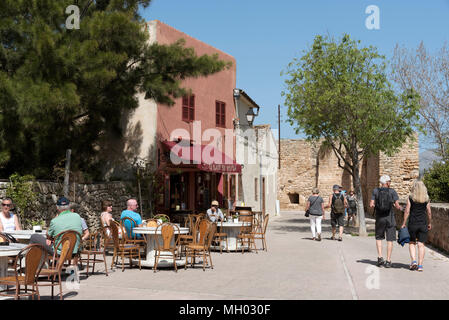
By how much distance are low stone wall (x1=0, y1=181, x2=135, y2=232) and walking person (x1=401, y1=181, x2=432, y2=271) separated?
817cm

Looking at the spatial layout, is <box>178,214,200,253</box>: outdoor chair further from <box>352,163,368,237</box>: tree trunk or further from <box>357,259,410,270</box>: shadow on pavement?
<box>352,163,368,237</box>: tree trunk

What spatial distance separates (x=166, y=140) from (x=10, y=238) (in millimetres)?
10279

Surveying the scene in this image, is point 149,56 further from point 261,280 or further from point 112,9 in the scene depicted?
point 261,280

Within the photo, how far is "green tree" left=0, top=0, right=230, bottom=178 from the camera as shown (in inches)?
454

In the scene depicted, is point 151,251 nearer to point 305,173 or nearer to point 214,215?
point 214,215

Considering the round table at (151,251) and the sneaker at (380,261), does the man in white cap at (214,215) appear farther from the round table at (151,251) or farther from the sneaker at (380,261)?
the sneaker at (380,261)

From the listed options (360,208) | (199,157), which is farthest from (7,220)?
(360,208)

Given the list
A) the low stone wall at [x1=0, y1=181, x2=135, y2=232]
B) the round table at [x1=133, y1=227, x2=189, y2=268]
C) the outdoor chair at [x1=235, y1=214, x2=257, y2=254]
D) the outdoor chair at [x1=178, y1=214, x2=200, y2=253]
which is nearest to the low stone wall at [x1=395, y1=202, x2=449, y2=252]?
the outdoor chair at [x1=235, y1=214, x2=257, y2=254]

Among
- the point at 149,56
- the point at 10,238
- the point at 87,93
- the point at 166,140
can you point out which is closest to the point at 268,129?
the point at 166,140

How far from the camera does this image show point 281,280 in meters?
8.16

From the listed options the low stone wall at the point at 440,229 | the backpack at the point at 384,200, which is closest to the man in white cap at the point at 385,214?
the backpack at the point at 384,200

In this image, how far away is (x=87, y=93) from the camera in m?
12.7

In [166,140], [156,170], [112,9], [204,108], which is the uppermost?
[112,9]

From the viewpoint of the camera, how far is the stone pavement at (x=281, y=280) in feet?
22.6
